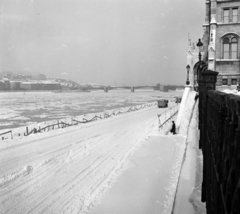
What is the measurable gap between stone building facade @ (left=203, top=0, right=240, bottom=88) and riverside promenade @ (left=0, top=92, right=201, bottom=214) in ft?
30.7

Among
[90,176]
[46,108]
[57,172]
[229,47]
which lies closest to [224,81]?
[229,47]

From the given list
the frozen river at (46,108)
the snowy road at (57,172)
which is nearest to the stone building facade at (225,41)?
the snowy road at (57,172)

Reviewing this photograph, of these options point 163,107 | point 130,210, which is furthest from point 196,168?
point 163,107

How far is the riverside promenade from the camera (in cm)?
689

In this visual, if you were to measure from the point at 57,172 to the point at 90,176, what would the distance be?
1436mm

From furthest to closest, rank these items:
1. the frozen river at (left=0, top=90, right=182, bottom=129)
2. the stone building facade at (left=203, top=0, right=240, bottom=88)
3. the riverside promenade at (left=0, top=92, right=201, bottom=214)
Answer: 1. the frozen river at (left=0, top=90, right=182, bottom=129)
2. the stone building facade at (left=203, top=0, right=240, bottom=88)
3. the riverside promenade at (left=0, top=92, right=201, bottom=214)

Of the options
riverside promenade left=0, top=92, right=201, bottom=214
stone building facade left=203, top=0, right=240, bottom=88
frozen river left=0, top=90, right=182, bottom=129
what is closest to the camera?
riverside promenade left=0, top=92, right=201, bottom=214

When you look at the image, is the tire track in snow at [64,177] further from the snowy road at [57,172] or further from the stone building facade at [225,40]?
the stone building facade at [225,40]

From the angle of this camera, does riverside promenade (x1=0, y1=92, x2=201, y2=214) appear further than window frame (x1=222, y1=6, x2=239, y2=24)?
No

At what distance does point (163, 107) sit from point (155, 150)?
34.5 metres

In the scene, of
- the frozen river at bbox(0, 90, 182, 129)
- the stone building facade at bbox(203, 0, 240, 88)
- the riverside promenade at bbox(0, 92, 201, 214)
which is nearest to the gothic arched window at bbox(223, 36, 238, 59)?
the stone building facade at bbox(203, 0, 240, 88)

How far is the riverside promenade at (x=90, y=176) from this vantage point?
6.89 metres

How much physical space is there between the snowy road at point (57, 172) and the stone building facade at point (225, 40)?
11.0 meters

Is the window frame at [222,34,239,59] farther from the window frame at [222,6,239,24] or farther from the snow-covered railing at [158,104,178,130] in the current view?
the snow-covered railing at [158,104,178,130]
